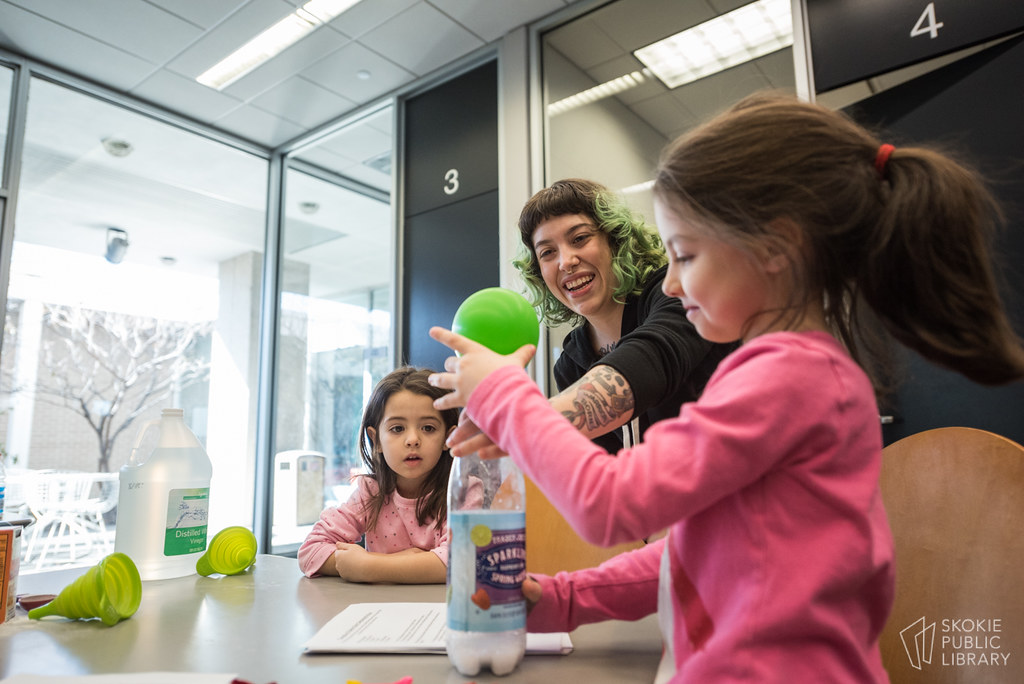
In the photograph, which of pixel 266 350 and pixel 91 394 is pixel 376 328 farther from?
pixel 91 394

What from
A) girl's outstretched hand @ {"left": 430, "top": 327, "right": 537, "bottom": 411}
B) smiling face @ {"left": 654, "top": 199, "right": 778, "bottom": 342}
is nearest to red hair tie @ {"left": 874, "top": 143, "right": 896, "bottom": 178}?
smiling face @ {"left": 654, "top": 199, "right": 778, "bottom": 342}

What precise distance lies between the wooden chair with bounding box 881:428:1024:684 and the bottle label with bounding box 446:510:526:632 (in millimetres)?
569

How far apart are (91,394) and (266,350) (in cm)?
110

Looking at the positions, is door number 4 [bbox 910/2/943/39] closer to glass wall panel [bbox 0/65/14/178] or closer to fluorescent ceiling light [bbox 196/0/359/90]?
fluorescent ceiling light [bbox 196/0/359/90]

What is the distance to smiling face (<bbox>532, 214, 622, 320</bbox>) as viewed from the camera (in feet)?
4.76

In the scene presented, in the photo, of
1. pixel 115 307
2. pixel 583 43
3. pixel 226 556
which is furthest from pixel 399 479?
pixel 115 307

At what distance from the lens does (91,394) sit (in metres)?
4.13

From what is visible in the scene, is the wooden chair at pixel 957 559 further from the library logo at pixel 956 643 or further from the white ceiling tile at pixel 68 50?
the white ceiling tile at pixel 68 50

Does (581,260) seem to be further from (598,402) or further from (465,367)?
(465,367)

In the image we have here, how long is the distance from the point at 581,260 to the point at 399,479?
0.68 metres

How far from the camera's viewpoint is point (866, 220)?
0.57 metres

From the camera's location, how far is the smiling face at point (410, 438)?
1493 millimetres

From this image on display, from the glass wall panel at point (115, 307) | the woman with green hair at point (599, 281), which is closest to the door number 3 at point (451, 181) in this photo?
the glass wall panel at point (115, 307)

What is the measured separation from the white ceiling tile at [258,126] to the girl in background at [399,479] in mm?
3027
